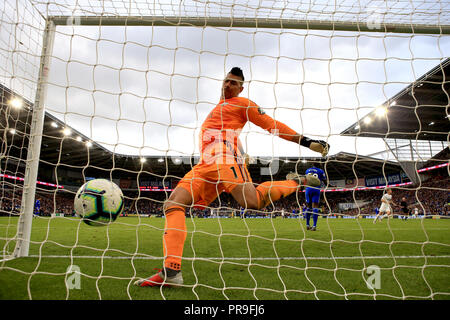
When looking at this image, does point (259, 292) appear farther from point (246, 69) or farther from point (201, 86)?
point (246, 69)

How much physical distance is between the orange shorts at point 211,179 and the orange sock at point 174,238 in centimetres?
21

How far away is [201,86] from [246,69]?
0.64m

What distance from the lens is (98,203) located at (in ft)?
8.73

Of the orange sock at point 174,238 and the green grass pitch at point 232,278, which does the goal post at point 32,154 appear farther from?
the orange sock at point 174,238

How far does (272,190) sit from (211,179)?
2.06 feet

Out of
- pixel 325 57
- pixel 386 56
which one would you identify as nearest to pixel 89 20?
pixel 325 57

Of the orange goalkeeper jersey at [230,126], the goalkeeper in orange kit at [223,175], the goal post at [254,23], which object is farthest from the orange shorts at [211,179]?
the goal post at [254,23]

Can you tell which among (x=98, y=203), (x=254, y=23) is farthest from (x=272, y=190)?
(x=254, y=23)

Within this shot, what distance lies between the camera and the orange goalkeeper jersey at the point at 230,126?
2.56 metres

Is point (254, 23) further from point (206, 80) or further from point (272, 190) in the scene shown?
point (272, 190)

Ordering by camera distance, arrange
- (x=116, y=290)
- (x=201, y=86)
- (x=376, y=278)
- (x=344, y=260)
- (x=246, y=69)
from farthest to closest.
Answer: (x=344, y=260)
(x=246, y=69)
(x=201, y=86)
(x=376, y=278)
(x=116, y=290)

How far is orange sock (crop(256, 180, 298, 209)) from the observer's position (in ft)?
8.59

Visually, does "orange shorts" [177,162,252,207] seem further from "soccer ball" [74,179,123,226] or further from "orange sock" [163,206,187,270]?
"soccer ball" [74,179,123,226]
